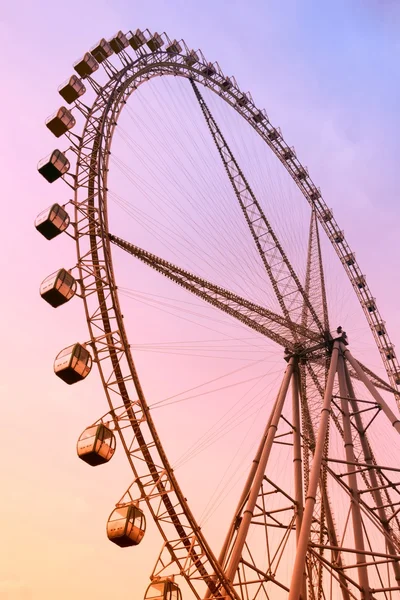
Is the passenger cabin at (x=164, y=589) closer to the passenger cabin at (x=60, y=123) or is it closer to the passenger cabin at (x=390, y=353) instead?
the passenger cabin at (x=60, y=123)

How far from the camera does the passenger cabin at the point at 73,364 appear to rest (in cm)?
1680

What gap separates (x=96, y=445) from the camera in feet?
52.3

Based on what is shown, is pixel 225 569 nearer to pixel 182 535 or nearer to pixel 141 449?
pixel 182 535

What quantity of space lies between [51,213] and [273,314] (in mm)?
8794

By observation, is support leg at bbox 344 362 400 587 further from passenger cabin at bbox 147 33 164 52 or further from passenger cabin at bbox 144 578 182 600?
passenger cabin at bbox 147 33 164 52

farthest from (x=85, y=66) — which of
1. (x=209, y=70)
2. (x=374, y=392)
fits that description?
(x=374, y=392)

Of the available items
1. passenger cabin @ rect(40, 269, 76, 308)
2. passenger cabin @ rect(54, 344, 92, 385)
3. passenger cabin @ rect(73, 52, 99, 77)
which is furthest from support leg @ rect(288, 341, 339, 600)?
passenger cabin @ rect(73, 52, 99, 77)

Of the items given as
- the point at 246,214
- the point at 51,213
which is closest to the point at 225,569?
the point at 51,213

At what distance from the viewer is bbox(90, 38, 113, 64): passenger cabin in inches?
917

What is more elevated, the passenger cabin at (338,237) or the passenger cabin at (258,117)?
the passenger cabin at (258,117)

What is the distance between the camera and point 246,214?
26.5 meters

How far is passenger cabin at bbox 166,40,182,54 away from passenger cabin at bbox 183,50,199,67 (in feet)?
1.58

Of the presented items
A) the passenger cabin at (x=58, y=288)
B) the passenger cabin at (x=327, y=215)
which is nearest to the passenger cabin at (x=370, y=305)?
the passenger cabin at (x=327, y=215)

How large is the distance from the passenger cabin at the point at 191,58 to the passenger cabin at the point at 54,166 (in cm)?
1094
